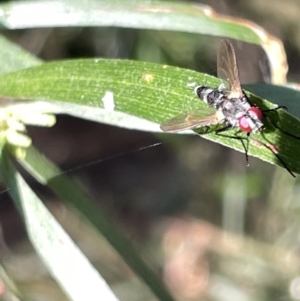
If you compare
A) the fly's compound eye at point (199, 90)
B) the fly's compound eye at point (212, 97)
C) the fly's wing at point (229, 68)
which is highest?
Result: the fly's wing at point (229, 68)

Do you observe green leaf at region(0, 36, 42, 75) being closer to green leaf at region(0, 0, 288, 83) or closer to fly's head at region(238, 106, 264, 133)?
green leaf at region(0, 0, 288, 83)

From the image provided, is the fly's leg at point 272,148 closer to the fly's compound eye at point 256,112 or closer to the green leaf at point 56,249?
the fly's compound eye at point 256,112

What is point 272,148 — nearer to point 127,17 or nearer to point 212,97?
point 212,97

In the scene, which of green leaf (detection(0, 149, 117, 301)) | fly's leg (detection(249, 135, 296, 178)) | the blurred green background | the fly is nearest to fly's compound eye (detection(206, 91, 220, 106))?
the fly

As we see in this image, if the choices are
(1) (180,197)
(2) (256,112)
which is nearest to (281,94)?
(2) (256,112)

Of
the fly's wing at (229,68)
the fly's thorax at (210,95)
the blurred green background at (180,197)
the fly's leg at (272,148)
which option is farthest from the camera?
the blurred green background at (180,197)

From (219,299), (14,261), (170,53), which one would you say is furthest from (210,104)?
(14,261)

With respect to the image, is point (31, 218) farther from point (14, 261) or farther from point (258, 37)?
point (14, 261)

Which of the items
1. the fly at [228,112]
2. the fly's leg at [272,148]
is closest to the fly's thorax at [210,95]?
the fly at [228,112]
